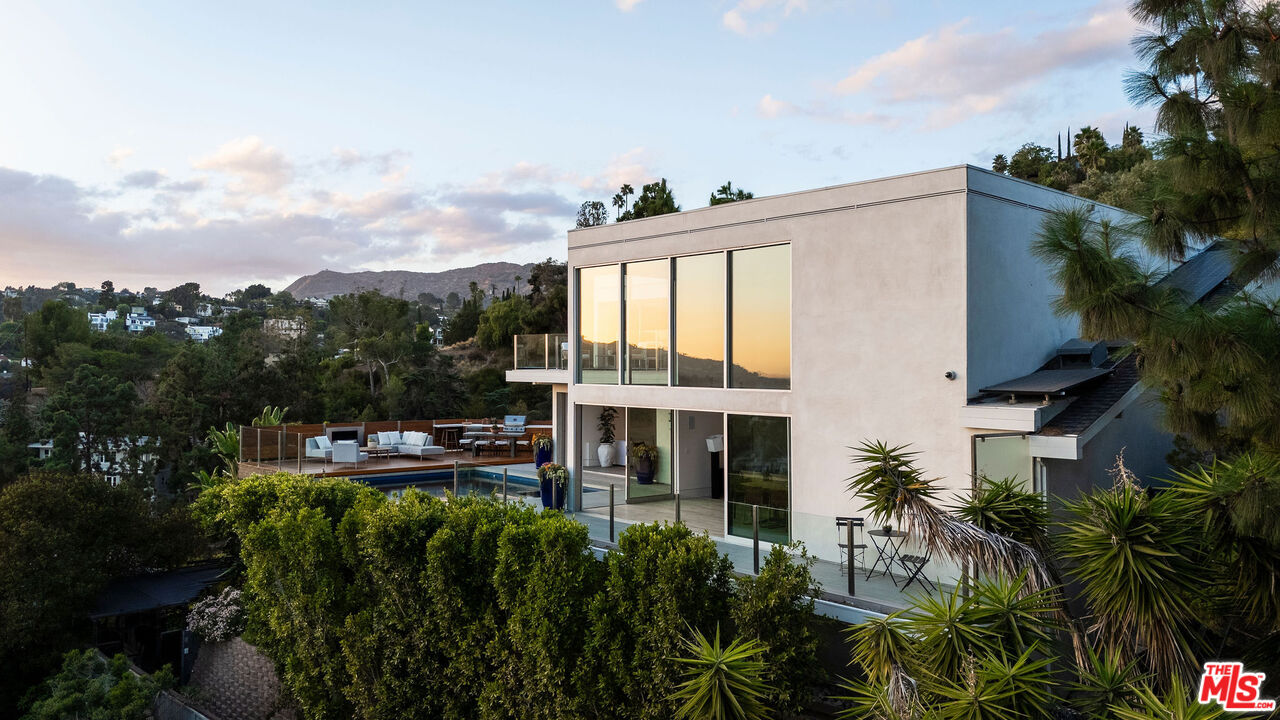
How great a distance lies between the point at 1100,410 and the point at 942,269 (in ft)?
9.11

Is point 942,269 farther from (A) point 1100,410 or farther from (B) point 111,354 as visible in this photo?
(B) point 111,354

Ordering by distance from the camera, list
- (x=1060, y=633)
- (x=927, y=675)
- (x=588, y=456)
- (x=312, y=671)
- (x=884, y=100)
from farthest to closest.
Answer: (x=884, y=100)
(x=588, y=456)
(x=312, y=671)
(x=1060, y=633)
(x=927, y=675)

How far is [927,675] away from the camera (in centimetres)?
644

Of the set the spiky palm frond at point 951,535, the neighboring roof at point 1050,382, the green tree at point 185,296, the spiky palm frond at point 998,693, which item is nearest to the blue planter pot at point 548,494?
the neighboring roof at point 1050,382

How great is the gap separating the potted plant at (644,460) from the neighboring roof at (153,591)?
1024 centimetres

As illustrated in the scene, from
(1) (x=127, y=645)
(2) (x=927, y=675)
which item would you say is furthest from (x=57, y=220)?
(2) (x=927, y=675)

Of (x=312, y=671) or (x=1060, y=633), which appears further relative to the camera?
(x=312, y=671)

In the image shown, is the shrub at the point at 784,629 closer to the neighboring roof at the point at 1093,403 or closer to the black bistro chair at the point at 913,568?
the black bistro chair at the point at 913,568

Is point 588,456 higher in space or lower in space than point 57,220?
lower

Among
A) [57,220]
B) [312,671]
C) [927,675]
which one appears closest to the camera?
[927,675]

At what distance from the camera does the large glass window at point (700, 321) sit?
13.5 m

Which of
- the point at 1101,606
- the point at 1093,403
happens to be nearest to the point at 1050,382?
the point at 1093,403

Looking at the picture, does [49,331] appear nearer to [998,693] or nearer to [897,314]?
[897,314]

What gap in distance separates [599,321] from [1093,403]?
8670 mm
